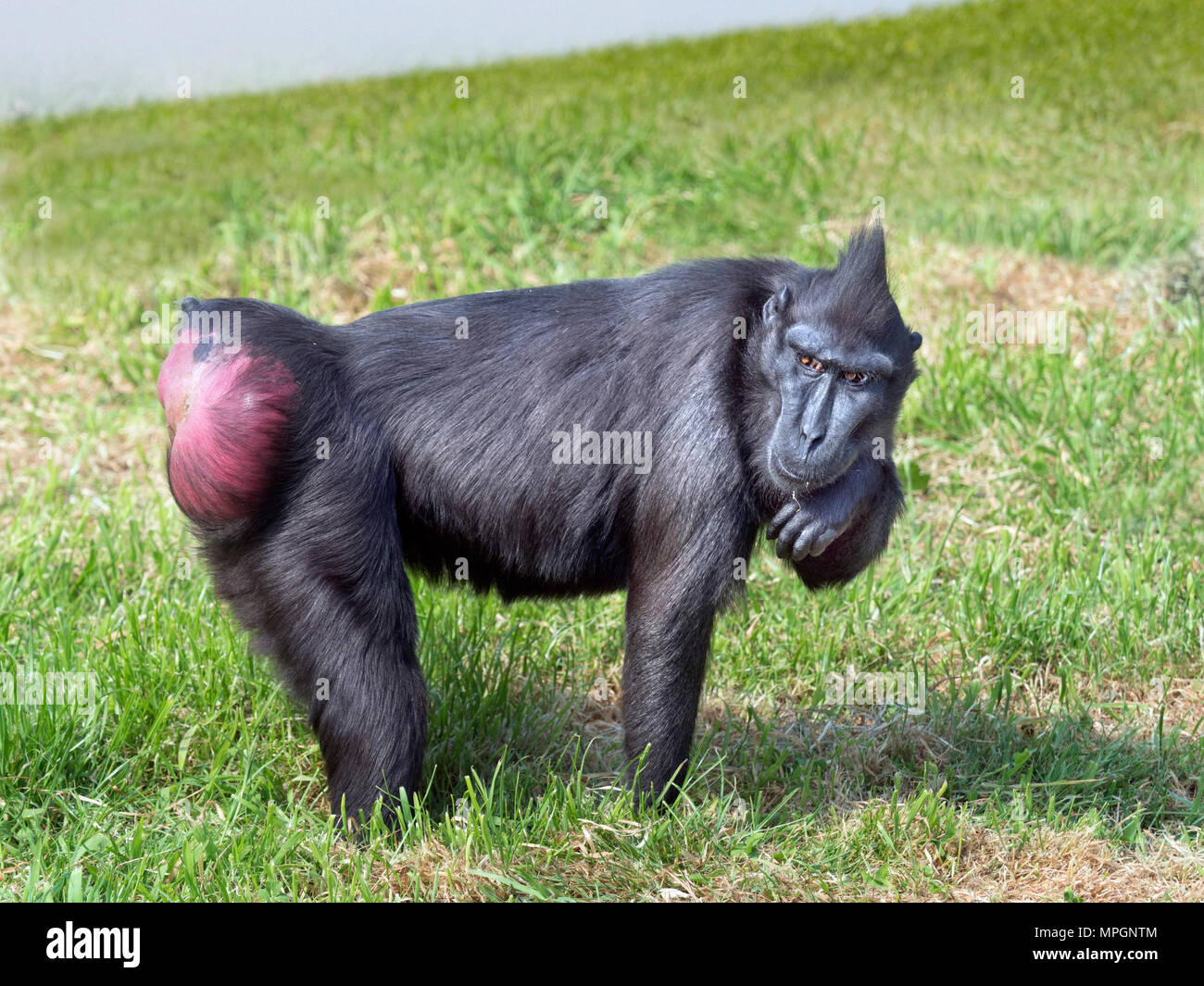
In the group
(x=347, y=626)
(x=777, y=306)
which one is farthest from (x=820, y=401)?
(x=347, y=626)

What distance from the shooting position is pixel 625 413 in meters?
4.35

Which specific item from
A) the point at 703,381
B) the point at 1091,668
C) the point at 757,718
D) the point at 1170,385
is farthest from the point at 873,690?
the point at 1170,385

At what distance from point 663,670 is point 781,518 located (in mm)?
659

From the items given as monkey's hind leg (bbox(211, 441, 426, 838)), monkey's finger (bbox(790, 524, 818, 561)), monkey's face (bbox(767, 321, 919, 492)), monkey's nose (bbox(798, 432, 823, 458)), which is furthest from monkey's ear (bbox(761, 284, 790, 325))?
monkey's hind leg (bbox(211, 441, 426, 838))

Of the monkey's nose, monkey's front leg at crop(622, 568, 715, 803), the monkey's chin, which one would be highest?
the monkey's nose

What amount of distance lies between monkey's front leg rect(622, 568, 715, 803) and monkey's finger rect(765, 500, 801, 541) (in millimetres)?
353

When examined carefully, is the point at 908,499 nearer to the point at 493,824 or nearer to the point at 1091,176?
the point at 493,824

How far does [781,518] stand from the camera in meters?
4.30

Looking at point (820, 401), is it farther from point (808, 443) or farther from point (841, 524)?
point (841, 524)

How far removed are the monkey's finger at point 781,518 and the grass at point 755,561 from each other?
0.33m

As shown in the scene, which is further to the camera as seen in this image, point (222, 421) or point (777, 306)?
point (777, 306)

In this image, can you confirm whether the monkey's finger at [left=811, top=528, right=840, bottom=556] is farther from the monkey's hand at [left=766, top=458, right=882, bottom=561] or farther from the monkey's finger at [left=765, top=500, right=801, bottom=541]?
the monkey's finger at [left=765, top=500, right=801, bottom=541]

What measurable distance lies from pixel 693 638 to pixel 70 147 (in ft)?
31.4

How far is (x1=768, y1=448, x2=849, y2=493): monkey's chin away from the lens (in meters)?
4.08
